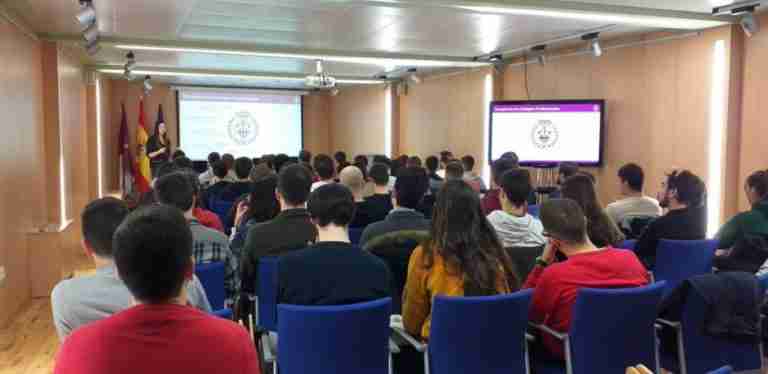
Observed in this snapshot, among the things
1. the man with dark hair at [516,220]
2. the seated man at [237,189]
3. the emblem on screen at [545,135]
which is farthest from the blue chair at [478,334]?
the emblem on screen at [545,135]

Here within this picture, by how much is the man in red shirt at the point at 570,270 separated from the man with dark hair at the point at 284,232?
51.3 inches

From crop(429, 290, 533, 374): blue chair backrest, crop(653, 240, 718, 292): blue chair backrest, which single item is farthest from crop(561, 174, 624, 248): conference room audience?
crop(429, 290, 533, 374): blue chair backrest

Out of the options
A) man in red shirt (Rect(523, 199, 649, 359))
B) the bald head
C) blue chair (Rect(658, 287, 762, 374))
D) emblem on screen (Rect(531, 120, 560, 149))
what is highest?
emblem on screen (Rect(531, 120, 560, 149))

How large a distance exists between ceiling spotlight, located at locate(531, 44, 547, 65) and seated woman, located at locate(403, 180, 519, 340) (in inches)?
234

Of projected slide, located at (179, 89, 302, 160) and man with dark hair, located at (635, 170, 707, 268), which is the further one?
projected slide, located at (179, 89, 302, 160)

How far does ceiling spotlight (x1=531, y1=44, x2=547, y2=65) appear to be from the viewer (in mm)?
8148

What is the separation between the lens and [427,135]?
1144 cm

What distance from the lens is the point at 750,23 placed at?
5645mm

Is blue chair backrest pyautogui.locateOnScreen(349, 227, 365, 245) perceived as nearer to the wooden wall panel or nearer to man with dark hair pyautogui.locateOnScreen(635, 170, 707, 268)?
man with dark hair pyautogui.locateOnScreen(635, 170, 707, 268)

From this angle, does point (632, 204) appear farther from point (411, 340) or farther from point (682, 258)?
point (411, 340)

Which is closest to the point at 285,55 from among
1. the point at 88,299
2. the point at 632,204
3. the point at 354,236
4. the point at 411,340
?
the point at 354,236

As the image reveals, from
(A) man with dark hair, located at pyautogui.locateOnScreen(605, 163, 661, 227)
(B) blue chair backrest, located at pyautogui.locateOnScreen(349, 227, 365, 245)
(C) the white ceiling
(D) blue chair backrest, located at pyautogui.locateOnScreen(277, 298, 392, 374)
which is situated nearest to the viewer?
(D) blue chair backrest, located at pyautogui.locateOnScreen(277, 298, 392, 374)

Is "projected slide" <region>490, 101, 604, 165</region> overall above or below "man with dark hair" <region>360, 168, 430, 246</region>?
above

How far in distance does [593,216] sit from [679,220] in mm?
942
